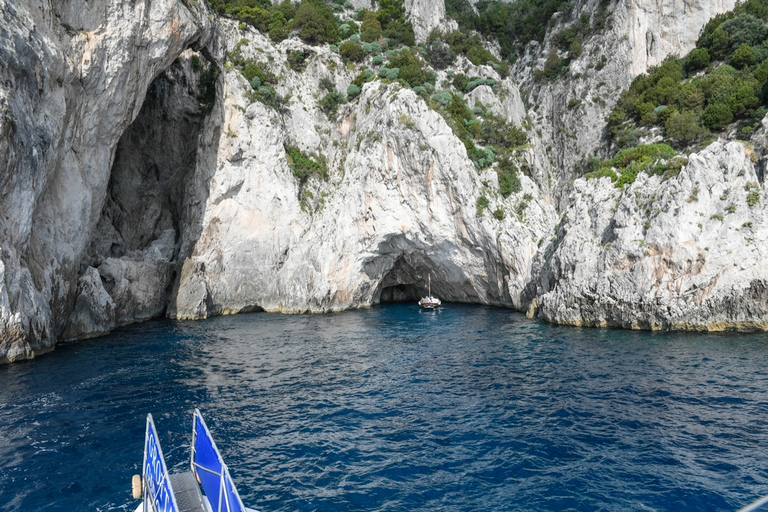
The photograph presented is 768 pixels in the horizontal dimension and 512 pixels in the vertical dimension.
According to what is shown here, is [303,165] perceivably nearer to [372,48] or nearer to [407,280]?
[407,280]

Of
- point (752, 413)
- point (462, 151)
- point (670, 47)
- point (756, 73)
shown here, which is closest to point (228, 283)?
point (462, 151)

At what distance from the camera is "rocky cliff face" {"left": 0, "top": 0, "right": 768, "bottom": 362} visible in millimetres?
25000

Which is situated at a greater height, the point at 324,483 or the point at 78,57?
the point at 78,57

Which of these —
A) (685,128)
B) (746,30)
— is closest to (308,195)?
(685,128)

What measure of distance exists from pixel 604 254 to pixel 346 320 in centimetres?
1944

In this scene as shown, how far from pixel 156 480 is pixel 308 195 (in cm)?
3870

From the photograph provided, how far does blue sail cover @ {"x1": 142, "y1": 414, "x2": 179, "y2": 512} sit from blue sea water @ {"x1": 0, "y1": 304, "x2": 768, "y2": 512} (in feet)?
10.8

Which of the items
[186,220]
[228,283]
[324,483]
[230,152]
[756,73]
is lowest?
[324,483]

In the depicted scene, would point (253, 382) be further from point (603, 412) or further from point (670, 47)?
point (670, 47)

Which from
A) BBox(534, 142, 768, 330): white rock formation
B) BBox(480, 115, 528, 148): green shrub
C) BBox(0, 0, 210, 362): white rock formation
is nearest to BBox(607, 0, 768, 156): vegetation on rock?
BBox(480, 115, 528, 148): green shrub

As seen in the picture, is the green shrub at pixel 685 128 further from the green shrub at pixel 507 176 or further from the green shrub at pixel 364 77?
the green shrub at pixel 364 77

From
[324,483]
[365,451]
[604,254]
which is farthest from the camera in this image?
[604,254]

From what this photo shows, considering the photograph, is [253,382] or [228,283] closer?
[253,382]

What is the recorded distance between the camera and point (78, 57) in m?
25.7
